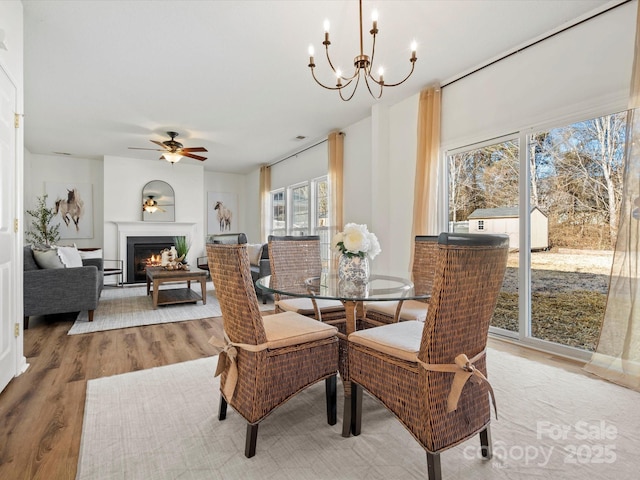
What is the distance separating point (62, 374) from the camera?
238 cm

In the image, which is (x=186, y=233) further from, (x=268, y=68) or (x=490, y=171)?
(x=490, y=171)

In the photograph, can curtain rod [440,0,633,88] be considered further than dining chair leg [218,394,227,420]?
Yes

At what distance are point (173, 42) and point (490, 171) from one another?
3.07m

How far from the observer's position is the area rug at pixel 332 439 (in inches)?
54.3

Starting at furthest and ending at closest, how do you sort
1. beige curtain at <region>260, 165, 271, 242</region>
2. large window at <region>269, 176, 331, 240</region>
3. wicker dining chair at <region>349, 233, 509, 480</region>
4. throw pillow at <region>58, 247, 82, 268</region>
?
1. beige curtain at <region>260, 165, 271, 242</region>
2. large window at <region>269, 176, 331, 240</region>
3. throw pillow at <region>58, 247, 82, 268</region>
4. wicker dining chair at <region>349, 233, 509, 480</region>

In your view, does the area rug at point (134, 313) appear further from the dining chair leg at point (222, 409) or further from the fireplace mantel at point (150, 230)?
the dining chair leg at point (222, 409)

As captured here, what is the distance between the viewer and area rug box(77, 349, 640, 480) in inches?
54.3

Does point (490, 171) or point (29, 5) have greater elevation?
point (29, 5)

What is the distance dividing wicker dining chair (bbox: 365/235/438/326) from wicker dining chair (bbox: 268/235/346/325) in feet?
0.73

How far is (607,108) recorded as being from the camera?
245 cm

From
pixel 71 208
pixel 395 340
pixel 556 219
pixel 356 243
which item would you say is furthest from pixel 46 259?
pixel 556 219

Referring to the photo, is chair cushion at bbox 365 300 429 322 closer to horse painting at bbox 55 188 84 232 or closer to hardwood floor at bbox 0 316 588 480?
hardwood floor at bbox 0 316 588 480

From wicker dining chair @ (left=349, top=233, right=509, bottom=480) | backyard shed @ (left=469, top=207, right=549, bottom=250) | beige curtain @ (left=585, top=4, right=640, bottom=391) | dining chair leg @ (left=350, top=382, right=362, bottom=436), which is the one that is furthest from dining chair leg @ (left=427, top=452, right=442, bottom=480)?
backyard shed @ (left=469, top=207, right=549, bottom=250)

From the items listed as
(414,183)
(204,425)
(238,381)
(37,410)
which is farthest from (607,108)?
(37,410)
